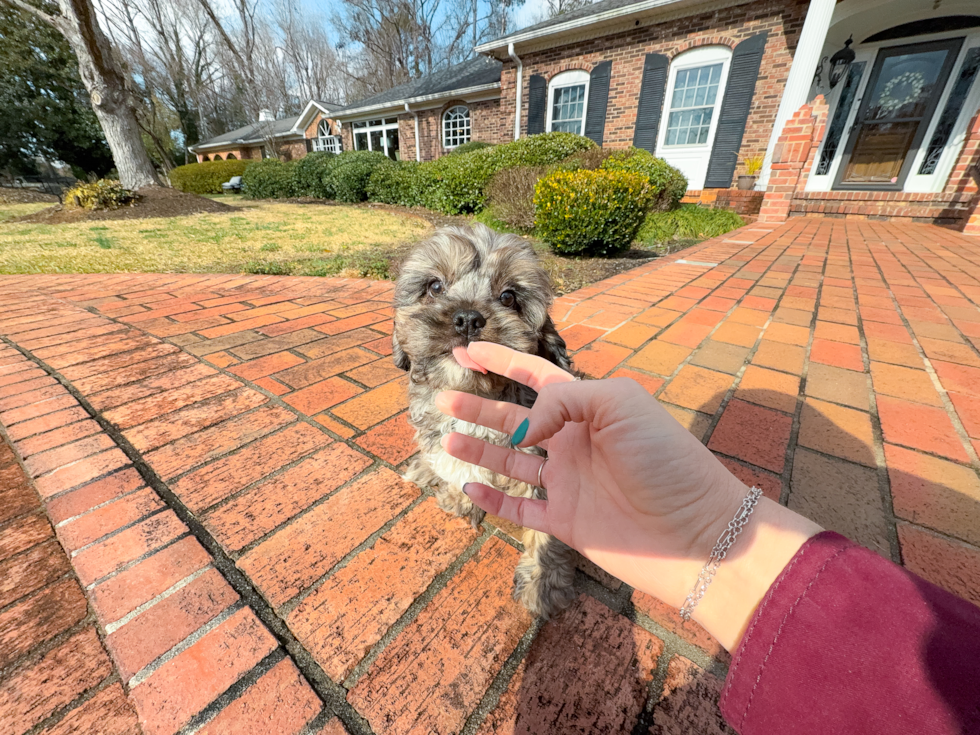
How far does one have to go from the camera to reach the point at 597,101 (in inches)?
583

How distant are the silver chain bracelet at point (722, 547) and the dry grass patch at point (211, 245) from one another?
5979 mm

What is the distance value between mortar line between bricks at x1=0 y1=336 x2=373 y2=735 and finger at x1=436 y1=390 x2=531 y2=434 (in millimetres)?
926

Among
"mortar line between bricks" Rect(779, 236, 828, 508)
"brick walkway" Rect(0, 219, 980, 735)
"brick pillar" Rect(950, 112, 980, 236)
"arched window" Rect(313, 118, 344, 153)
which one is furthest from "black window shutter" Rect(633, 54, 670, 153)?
"arched window" Rect(313, 118, 344, 153)

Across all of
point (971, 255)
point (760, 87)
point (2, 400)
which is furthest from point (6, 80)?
point (971, 255)

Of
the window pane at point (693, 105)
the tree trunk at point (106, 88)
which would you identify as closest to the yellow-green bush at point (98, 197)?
the tree trunk at point (106, 88)

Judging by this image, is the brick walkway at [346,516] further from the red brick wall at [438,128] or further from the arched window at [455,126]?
the arched window at [455,126]

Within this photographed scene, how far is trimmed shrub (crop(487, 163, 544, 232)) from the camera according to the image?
9.68 meters

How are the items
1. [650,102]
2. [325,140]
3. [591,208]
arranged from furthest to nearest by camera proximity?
[325,140], [650,102], [591,208]

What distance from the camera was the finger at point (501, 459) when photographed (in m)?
1.60

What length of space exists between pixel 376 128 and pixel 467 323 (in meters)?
31.1

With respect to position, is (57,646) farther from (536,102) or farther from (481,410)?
(536,102)

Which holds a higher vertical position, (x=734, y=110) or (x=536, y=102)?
(x=536, y=102)

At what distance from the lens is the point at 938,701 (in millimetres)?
809

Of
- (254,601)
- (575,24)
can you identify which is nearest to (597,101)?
(575,24)
